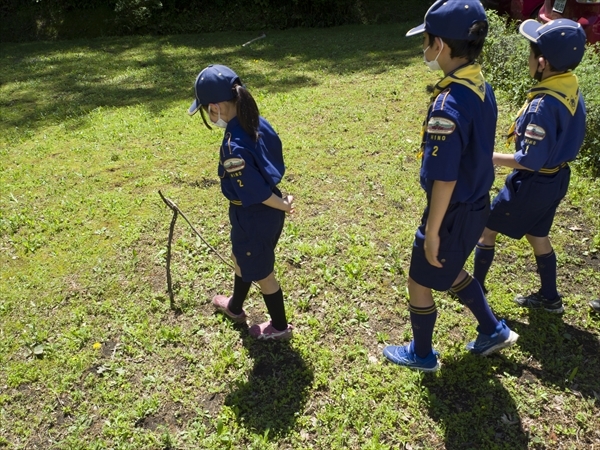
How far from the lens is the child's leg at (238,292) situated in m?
3.37

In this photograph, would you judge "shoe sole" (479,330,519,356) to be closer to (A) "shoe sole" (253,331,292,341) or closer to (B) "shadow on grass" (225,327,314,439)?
(B) "shadow on grass" (225,327,314,439)

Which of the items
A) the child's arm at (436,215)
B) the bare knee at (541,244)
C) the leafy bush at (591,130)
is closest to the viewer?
the child's arm at (436,215)

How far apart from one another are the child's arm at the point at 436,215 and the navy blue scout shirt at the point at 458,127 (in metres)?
0.05

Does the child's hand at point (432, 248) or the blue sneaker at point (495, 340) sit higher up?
the child's hand at point (432, 248)

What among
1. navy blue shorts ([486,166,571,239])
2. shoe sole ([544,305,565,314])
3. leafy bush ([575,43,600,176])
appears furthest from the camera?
leafy bush ([575,43,600,176])

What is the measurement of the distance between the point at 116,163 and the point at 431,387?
14.6 feet

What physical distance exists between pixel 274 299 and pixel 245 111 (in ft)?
3.78

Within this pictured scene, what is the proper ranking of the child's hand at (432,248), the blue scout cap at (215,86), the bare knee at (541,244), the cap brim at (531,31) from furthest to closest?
the bare knee at (541,244), the cap brim at (531,31), the blue scout cap at (215,86), the child's hand at (432,248)

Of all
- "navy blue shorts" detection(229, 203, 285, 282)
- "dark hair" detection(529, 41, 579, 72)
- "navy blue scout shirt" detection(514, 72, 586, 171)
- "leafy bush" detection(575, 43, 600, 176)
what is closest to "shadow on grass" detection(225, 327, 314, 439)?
"navy blue shorts" detection(229, 203, 285, 282)

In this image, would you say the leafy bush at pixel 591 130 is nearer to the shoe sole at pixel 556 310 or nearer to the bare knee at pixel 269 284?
the shoe sole at pixel 556 310

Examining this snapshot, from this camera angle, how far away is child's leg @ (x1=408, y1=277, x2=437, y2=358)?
284 centimetres

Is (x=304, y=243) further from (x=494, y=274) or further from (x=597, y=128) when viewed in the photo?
(x=597, y=128)

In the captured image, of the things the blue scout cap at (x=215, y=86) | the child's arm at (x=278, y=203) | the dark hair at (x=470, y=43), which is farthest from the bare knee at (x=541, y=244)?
the blue scout cap at (x=215, y=86)

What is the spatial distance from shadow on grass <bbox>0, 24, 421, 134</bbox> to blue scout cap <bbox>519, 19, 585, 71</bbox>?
18.7ft
